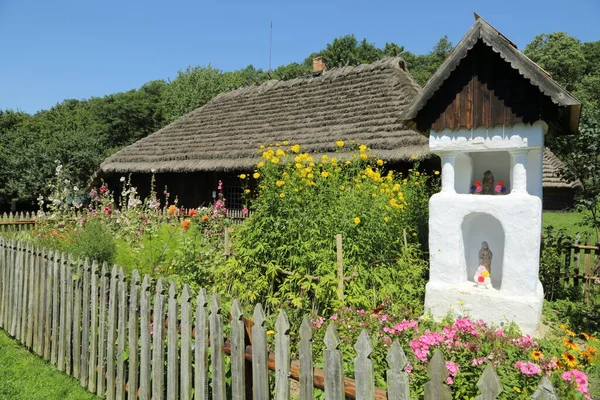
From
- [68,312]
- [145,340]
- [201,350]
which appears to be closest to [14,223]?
[68,312]

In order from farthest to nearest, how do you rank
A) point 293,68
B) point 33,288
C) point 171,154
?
point 293,68
point 171,154
point 33,288

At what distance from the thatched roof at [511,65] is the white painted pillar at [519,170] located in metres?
0.50

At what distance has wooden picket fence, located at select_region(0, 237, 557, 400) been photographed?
5.73ft

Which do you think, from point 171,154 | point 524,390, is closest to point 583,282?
point 524,390

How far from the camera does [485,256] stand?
4801 mm

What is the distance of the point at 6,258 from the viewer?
4.63m

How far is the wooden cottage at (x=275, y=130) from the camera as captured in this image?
30.9ft

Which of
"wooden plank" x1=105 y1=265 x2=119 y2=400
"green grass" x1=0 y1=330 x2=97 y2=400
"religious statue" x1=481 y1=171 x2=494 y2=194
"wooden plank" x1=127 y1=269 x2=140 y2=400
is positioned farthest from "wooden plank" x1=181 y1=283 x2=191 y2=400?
"religious statue" x1=481 y1=171 x2=494 y2=194

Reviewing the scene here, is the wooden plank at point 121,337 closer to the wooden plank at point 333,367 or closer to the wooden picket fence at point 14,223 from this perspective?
the wooden plank at point 333,367

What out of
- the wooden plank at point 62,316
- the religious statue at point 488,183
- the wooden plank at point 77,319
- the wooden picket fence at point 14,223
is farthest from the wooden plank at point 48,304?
the wooden picket fence at point 14,223

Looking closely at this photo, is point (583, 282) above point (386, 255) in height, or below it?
below

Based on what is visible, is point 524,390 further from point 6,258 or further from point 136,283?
point 6,258

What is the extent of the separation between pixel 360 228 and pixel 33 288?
352cm

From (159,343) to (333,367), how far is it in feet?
4.60
